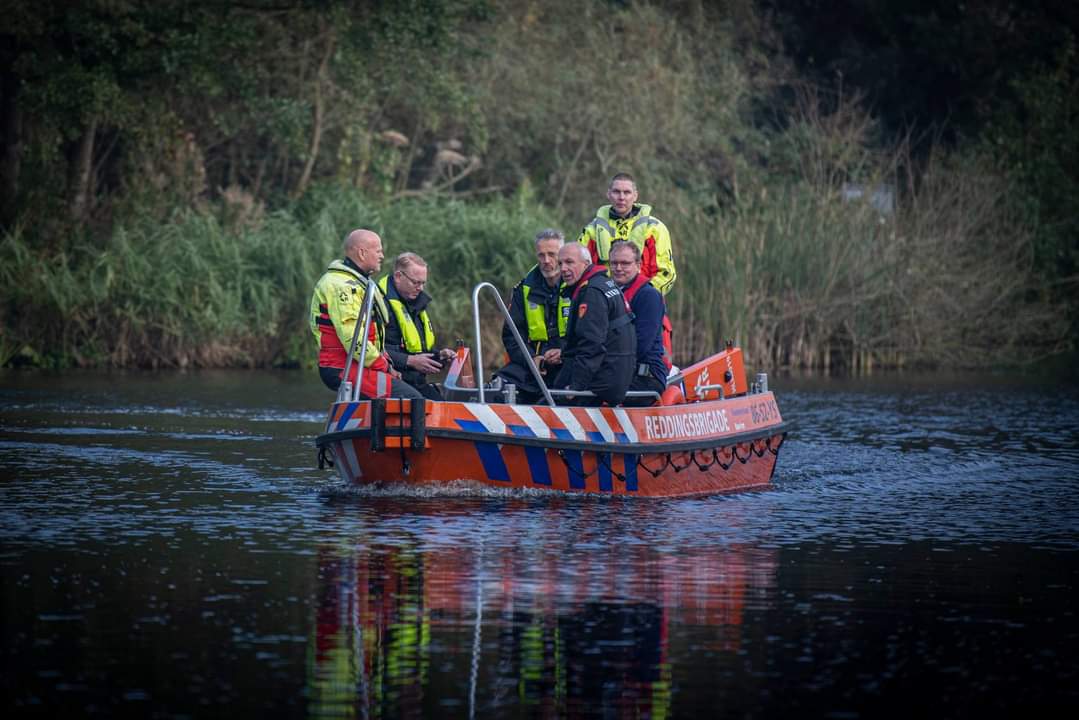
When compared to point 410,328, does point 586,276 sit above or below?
above

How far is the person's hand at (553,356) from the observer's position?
13.3 m

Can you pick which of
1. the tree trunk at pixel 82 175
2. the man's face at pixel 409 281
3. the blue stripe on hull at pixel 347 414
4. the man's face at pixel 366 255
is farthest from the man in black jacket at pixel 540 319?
the tree trunk at pixel 82 175

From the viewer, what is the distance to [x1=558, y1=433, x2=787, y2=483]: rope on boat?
12781mm

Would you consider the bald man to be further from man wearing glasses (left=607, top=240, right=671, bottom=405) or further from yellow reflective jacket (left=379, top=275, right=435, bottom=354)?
man wearing glasses (left=607, top=240, right=671, bottom=405)

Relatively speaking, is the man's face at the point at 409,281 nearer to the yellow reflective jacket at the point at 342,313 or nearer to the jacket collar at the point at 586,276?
the yellow reflective jacket at the point at 342,313

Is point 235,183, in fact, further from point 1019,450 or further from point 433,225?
point 1019,450

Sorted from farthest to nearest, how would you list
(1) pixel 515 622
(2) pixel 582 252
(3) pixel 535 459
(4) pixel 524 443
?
(2) pixel 582 252 → (3) pixel 535 459 → (4) pixel 524 443 → (1) pixel 515 622

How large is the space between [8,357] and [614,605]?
61.1 ft

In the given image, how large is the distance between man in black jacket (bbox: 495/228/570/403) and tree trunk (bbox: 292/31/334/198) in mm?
17062

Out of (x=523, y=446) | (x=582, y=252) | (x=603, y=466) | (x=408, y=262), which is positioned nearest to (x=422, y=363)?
(x=408, y=262)

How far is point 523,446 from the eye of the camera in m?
A: 12.4

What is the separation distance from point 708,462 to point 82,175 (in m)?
17.7

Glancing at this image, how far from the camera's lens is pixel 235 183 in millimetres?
31188

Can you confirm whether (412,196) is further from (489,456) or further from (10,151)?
(489,456)
